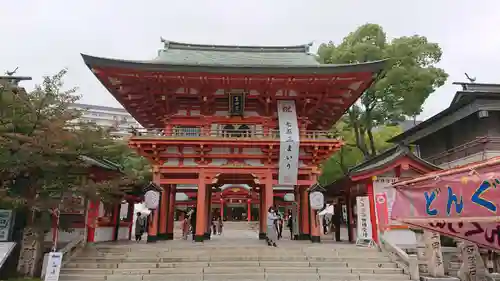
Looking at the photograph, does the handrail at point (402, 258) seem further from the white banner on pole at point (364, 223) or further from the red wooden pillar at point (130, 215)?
the red wooden pillar at point (130, 215)

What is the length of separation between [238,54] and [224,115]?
22.4 ft

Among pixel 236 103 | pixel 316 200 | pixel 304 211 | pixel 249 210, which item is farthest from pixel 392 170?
pixel 249 210

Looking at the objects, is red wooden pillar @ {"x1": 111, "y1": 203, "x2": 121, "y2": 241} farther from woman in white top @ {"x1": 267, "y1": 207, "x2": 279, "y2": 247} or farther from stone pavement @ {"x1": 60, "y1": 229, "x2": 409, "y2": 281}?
woman in white top @ {"x1": 267, "y1": 207, "x2": 279, "y2": 247}

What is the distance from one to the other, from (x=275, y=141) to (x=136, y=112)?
29.9ft

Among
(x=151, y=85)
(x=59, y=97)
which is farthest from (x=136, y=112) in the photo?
(x=59, y=97)

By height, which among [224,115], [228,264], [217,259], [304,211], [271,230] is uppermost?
[224,115]

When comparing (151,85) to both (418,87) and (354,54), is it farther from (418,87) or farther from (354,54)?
(418,87)

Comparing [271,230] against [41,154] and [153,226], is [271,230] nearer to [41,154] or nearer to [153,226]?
[153,226]

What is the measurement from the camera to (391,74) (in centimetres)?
2700

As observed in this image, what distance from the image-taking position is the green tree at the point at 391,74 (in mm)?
27172

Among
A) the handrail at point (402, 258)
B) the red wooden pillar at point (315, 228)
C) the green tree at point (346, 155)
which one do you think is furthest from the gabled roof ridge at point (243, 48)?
the handrail at point (402, 258)

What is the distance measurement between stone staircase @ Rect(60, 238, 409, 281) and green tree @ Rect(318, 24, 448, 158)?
17.1 metres

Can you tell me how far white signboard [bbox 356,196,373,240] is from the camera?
50.3 feet

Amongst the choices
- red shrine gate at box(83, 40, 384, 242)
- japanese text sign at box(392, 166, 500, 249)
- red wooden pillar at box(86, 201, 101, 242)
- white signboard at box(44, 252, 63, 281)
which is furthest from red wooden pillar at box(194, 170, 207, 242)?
japanese text sign at box(392, 166, 500, 249)
